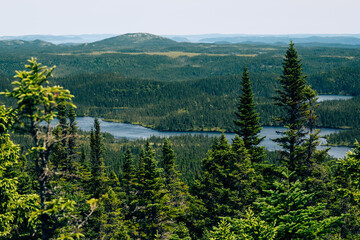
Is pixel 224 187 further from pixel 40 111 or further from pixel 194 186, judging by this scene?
pixel 40 111

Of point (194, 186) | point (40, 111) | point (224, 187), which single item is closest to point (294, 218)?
point (40, 111)

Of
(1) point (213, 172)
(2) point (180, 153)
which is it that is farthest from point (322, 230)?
(2) point (180, 153)

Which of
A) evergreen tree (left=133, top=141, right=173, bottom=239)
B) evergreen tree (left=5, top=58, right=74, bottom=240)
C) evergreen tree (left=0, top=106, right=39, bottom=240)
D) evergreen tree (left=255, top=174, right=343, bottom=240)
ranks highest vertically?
evergreen tree (left=5, top=58, right=74, bottom=240)

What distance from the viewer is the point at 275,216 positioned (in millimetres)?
26203

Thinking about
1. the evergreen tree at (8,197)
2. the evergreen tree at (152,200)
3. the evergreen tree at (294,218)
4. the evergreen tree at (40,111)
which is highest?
the evergreen tree at (40,111)

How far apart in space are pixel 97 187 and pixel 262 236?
51.3 metres

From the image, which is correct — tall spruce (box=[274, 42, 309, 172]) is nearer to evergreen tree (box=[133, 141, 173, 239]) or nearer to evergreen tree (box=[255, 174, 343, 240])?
evergreen tree (box=[133, 141, 173, 239])

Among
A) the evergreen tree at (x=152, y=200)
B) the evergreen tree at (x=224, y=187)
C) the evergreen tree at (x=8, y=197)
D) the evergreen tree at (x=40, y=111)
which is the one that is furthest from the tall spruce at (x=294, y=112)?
the evergreen tree at (x=40, y=111)

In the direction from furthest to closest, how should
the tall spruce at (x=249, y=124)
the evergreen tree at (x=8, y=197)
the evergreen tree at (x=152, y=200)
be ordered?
the tall spruce at (x=249, y=124) < the evergreen tree at (x=152, y=200) < the evergreen tree at (x=8, y=197)

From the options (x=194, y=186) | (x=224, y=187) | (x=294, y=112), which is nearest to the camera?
(x=294, y=112)

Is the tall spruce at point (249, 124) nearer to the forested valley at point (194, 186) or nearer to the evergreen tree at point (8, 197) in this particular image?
the forested valley at point (194, 186)

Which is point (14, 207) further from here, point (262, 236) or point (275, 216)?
point (275, 216)

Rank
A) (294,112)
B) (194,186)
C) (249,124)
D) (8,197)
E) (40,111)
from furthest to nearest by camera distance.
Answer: (194,186)
(249,124)
(294,112)
(8,197)
(40,111)

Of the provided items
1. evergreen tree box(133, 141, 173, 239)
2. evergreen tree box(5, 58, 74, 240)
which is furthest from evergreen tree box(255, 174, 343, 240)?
evergreen tree box(133, 141, 173, 239)
